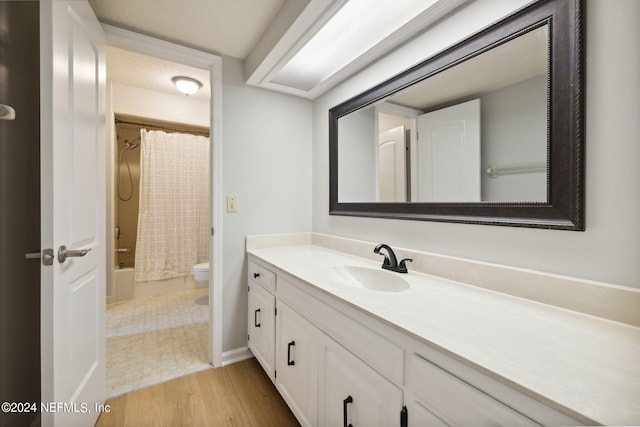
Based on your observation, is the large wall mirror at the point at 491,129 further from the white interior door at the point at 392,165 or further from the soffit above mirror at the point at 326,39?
the soffit above mirror at the point at 326,39

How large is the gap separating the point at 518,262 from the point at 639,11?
0.78 metres

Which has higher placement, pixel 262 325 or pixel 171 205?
pixel 171 205

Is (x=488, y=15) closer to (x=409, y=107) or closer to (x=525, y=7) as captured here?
(x=525, y=7)

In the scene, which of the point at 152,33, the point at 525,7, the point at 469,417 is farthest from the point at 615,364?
the point at 152,33

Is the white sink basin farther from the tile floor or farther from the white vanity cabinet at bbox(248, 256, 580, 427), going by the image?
the tile floor

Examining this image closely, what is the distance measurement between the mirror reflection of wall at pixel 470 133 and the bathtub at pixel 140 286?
8.92ft

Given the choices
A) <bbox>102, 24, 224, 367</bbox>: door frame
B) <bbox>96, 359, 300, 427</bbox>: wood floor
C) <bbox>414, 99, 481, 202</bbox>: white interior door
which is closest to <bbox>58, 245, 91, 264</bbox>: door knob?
<bbox>102, 24, 224, 367</bbox>: door frame

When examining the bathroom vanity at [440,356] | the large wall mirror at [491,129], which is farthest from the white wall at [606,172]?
the bathroom vanity at [440,356]

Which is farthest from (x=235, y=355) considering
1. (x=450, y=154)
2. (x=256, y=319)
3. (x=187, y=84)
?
(x=187, y=84)

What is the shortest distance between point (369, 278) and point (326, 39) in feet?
4.37

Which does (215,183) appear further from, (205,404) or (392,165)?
(205,404)

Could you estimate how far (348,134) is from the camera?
1863 millimetres

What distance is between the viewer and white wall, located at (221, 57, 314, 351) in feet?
6.23

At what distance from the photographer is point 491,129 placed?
1.07 meters
